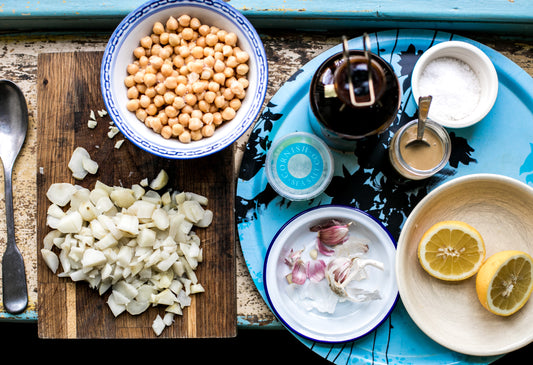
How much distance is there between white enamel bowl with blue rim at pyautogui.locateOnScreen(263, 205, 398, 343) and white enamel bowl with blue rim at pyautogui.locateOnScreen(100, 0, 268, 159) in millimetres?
280

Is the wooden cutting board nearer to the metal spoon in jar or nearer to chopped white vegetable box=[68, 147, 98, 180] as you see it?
chopped white vegetable box=[68, 147, 98, 180]

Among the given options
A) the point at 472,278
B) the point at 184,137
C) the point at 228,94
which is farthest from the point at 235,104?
the point at 472,278

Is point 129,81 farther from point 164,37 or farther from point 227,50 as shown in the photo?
point 227,50

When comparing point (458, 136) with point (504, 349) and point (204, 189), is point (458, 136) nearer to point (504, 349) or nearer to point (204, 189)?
point (504, 349)

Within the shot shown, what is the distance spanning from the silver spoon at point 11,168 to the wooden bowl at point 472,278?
979mm

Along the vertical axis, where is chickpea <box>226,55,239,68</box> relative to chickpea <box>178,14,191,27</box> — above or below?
below

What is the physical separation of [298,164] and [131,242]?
18.0 inches

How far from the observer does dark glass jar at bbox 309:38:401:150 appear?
92 cm

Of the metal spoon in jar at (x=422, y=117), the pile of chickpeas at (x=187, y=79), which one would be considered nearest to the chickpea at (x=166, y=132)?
the pile of chickpeas at (x=187, y=79)

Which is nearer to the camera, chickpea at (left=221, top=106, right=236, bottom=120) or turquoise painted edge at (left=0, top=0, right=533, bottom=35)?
chickpea at (left=221, top=106, right=236, bottom=120)

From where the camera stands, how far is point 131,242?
3.78 feet

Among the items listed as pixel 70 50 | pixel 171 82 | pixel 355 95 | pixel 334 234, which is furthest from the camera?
pixel 70 50

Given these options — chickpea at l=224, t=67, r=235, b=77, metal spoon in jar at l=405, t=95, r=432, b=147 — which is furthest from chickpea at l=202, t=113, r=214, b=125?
metal spoon in jar at l=405, t=95, r=432, b=147

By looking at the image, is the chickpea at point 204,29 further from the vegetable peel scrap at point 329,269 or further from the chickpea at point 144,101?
the vegetable peel scrap at point 329,269
